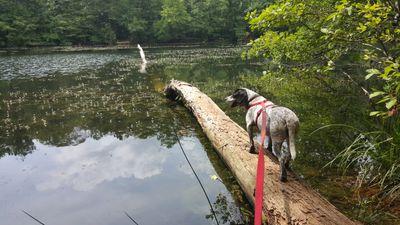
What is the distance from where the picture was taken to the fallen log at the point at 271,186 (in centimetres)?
436

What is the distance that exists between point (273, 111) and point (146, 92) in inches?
426

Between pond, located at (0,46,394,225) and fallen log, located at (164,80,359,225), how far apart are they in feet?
1.31

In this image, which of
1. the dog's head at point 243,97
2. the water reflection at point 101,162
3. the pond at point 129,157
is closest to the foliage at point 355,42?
the pond at point 129,157

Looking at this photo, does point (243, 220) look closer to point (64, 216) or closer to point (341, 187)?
point (341, 187)

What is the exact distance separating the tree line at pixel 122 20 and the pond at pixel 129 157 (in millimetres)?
47883

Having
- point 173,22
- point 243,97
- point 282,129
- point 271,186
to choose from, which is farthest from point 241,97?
point 173,22

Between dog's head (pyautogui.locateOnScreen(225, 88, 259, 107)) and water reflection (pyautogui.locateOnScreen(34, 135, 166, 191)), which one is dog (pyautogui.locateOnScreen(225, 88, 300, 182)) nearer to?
dog's head (pyautogui.locateOnScreen(225, 88, 259, 107))

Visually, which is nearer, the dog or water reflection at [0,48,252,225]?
the dog

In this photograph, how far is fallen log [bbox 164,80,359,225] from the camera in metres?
4.36

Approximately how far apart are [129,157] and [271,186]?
3.92 meters

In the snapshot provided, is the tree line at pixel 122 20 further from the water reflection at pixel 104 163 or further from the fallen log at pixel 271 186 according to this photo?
the fallen log at pixel 271 186

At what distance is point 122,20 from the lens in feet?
220

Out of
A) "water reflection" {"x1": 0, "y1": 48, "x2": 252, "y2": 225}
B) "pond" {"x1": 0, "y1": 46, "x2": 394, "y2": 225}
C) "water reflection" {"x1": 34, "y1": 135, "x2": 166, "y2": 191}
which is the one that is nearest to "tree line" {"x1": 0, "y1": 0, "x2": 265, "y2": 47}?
"pond" {"x1": 0, "y1": 46, "x2": 394, "y2": 225}

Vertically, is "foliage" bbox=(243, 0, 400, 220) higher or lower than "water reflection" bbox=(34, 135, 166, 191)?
higher
